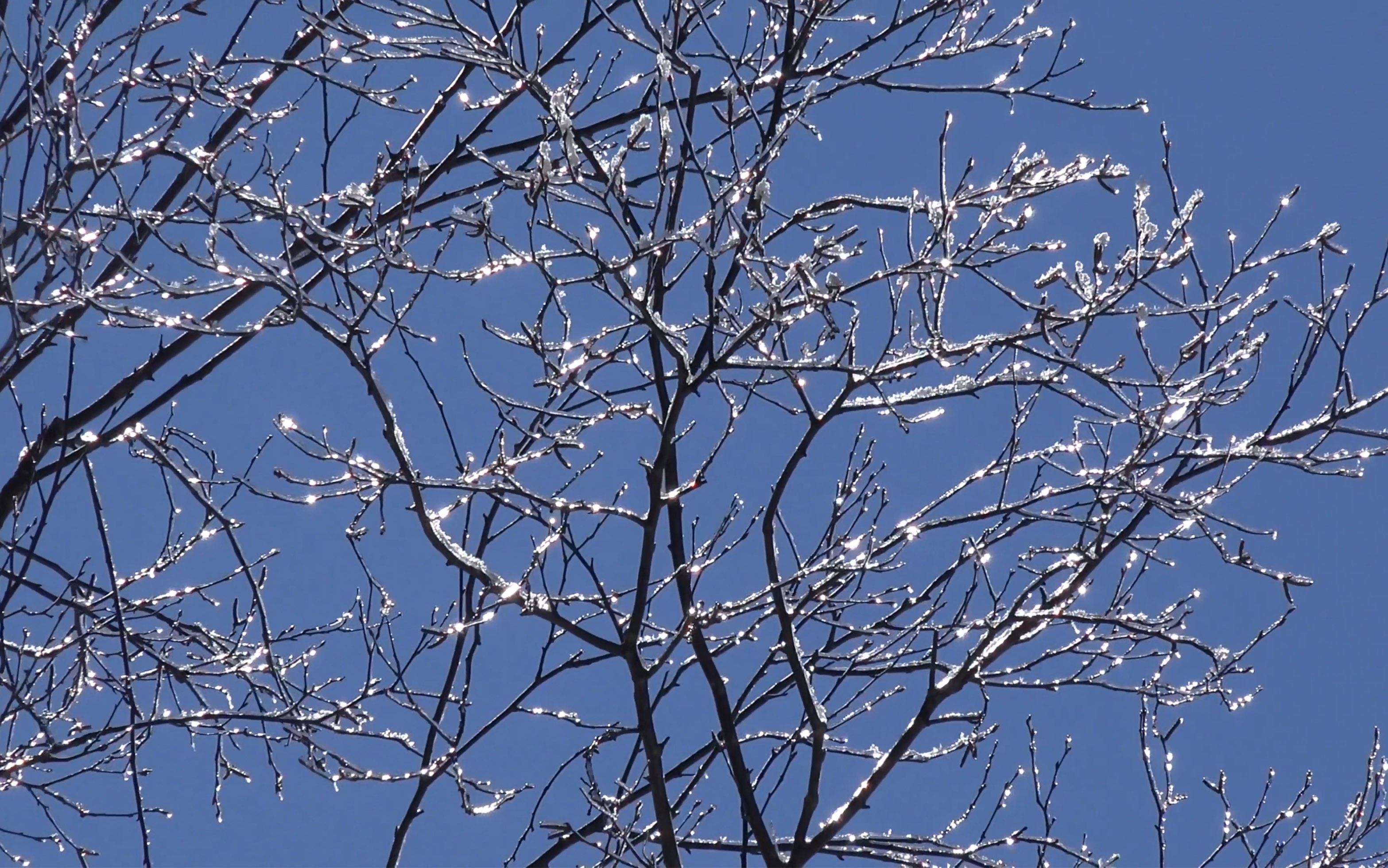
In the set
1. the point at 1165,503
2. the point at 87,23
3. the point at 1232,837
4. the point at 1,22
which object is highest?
the point at 87,23

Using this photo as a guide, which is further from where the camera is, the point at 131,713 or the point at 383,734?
the point at 383,734

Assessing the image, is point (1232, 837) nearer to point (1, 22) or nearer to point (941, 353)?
point (941, 353)

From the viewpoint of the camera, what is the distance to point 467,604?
149 inches

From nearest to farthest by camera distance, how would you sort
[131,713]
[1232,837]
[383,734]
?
1. [131,713]
2. [383,734]
3. [1232,837]

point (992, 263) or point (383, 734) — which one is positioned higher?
point (992, 263)

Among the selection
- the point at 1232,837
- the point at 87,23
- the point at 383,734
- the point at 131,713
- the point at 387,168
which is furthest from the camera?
the point at 1232,837

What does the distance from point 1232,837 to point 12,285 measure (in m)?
4.68

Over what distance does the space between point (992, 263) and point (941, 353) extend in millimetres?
248

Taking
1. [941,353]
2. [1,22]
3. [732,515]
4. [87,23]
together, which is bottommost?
[941,353]

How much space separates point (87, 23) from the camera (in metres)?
3.47

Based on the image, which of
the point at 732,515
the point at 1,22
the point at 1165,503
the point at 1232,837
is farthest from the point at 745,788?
the point at 1,22

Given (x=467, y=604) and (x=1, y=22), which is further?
(x=467, y=604)

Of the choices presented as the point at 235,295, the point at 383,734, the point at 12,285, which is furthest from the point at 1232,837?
the point at 12,285

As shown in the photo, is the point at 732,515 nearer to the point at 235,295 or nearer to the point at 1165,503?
the point at 1165,503
